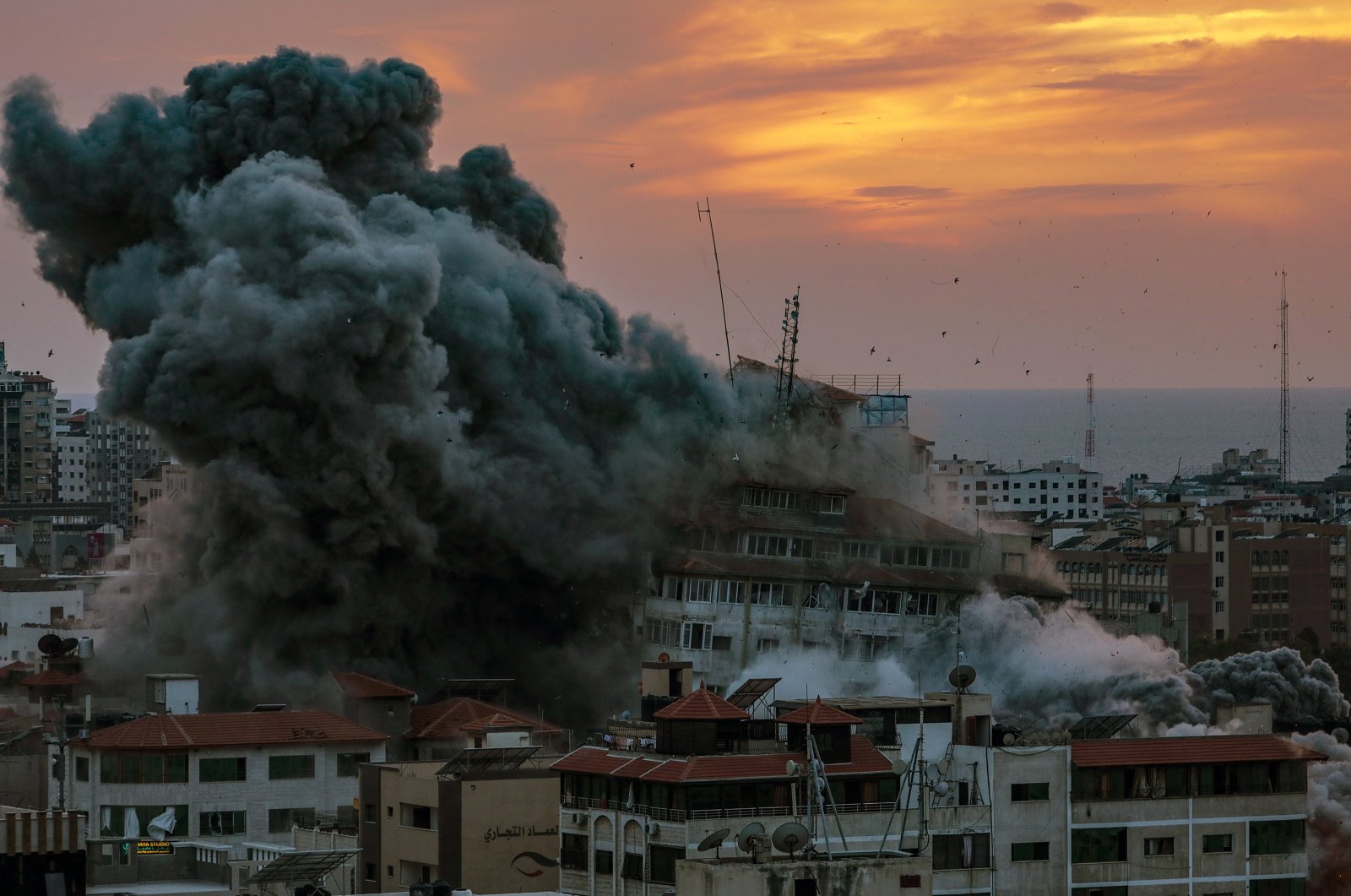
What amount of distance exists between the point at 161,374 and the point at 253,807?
Result: 67.2 ft

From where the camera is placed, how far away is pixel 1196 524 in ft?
434

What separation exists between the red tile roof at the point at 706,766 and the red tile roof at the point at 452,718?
1201 cm

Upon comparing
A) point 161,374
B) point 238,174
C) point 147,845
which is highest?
point 238,174

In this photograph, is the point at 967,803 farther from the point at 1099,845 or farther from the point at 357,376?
the point at 357,376

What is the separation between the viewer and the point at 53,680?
78.2 m

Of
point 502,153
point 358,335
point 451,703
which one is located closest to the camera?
point 451,703

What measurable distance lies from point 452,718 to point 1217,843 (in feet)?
64.6

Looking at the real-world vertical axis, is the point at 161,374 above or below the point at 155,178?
below

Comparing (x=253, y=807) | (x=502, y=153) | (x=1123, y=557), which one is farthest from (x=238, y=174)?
(x=1123, y=557)

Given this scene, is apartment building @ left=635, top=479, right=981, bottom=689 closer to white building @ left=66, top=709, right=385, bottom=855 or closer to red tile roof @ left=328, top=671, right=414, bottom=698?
red tile roof @ left=328, top=671, right=414, bottom=698

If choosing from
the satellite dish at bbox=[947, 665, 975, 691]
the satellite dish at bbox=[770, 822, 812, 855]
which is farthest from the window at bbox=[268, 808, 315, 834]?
the satellite dish at bbox=[770, 822, 812, 855]

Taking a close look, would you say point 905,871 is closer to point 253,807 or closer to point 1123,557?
point 253,807

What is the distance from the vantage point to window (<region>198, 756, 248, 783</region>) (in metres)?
62.6

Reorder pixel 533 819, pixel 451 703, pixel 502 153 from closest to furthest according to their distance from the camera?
pixel 533 819 → pixel 451 703 → pixel 502 153
